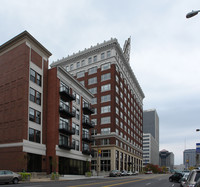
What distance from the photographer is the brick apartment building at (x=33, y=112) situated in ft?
127

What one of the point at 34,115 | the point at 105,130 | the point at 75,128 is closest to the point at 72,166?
the point at 75,128

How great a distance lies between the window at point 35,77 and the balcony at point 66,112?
5.66 meters

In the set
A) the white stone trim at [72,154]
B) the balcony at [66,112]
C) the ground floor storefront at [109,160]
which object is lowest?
the ground floor storefront at [109,160]

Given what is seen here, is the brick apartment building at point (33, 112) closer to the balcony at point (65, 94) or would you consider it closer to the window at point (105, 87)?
the balcony at point (65, 94)

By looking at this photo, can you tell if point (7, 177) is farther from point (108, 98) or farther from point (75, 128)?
point (108, 98)

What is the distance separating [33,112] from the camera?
4144 centimetres

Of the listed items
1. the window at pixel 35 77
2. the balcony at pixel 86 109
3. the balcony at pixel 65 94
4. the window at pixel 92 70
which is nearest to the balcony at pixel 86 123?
the balcony at pixel 86 109

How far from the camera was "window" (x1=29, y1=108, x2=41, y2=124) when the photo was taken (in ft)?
134

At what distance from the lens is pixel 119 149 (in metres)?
78.8

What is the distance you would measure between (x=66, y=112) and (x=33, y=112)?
6863 millimetres

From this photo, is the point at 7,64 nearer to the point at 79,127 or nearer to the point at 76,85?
the point at 76,85

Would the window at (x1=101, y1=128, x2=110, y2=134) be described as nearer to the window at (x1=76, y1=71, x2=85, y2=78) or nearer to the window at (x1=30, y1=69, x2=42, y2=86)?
the window at (x1=76, y1=71, x2=85, y2=78)

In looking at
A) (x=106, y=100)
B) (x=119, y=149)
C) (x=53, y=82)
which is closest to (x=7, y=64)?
(x=53, y=82)

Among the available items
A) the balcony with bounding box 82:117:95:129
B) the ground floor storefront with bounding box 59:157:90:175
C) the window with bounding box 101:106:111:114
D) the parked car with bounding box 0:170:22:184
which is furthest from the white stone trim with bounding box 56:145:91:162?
the window with bounding box 101:106:111:114
